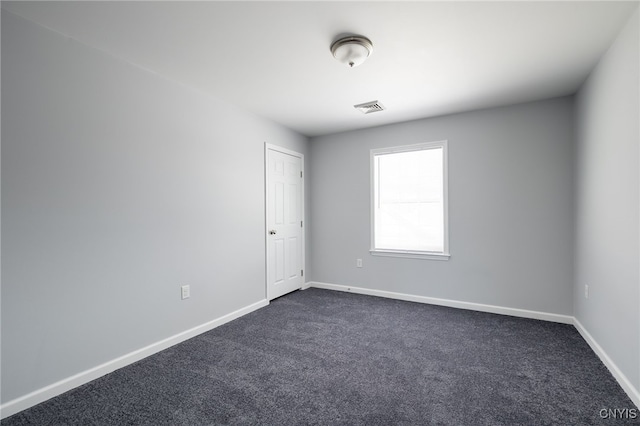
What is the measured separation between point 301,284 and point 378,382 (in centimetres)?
268

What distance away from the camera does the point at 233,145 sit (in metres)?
3.53

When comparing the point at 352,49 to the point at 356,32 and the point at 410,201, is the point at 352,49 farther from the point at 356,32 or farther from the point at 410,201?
the point at 410,201

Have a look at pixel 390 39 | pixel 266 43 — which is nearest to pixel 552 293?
pixel 390 39

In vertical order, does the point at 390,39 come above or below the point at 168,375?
above

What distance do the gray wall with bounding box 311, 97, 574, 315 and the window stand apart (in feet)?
0.35

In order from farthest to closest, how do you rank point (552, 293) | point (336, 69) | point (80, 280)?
point (552, 293) < point (336, 69) < point (80, 280)

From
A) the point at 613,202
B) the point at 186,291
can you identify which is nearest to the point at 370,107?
the point at 613,202

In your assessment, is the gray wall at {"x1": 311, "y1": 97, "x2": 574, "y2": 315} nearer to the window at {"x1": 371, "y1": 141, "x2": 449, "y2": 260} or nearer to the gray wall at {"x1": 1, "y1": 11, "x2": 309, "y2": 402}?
the window at {"x1": 371, "y1": 141, "x2": 449, "y2": 260}

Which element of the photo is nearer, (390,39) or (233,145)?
(390,39)

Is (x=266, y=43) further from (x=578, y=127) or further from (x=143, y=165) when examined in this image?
(x=578, y=127)

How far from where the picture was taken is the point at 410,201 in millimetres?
4203

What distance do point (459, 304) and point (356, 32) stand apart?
3.33 meters

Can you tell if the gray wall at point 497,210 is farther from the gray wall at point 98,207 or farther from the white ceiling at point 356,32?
the gray wall at point 98,207

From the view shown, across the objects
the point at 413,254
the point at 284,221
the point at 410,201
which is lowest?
the point at 413,254
